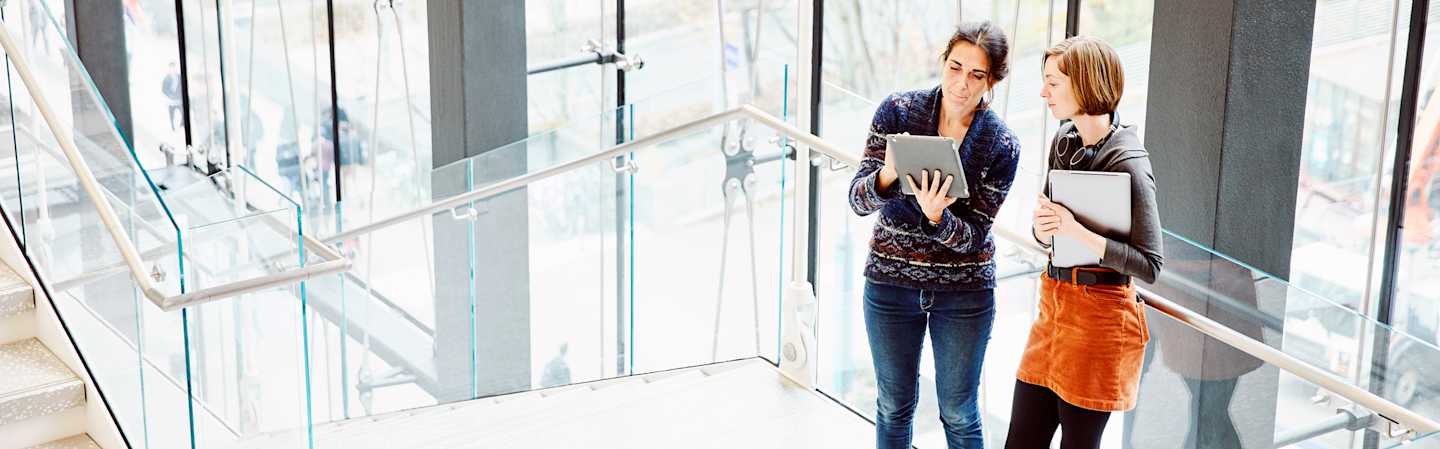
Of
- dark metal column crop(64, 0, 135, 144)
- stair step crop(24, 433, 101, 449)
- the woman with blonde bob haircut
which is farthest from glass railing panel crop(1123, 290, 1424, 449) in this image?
dark metal column crop(64, 0, 135, 144)

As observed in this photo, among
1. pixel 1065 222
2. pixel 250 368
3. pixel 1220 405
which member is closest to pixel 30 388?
pixel 250 368

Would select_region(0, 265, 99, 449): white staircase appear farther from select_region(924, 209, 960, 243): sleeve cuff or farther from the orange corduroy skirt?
the orange corduroy skirt

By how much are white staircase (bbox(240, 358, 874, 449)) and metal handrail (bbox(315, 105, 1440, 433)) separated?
645mm

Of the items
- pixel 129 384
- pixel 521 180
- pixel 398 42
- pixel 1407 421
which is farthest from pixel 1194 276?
pixel 398 42

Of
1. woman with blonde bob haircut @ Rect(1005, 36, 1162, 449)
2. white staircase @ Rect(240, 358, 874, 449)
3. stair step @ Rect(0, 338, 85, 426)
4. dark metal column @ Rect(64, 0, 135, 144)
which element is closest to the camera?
woman with blonde bob haircut @ Rect(1005, 36, 1162, 449)

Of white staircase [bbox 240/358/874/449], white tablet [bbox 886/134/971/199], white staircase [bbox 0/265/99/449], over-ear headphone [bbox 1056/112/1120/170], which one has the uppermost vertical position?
over-ear headphone [bbox 1056/112/1120/170]

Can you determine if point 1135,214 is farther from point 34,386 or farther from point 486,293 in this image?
point 34,386

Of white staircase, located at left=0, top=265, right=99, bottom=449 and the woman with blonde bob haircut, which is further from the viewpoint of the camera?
white staircase, located at left=0, top=265, right=99, bottom=449

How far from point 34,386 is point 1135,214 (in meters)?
2.71

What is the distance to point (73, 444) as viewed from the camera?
4121 millimetres

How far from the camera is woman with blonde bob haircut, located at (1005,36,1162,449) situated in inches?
126

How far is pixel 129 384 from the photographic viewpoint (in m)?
3.96

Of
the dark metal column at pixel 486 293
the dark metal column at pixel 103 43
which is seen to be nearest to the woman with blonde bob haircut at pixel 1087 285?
the dark metal column at pixel 486 293

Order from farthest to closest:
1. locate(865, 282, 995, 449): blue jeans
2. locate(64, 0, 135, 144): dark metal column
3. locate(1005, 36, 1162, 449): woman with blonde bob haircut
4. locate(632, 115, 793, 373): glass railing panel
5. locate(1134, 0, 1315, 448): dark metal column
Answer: locate(64, 0, 135, 144): dark metal column, locate(632, 115, 793, 373): glass railing panel, locate(1134, 0, 1315, 448): dark metal column, locate(865, 282, 995, 449): blue jeans, locate(1005, 36, 1162, 449): woman with blonde bob haircut
